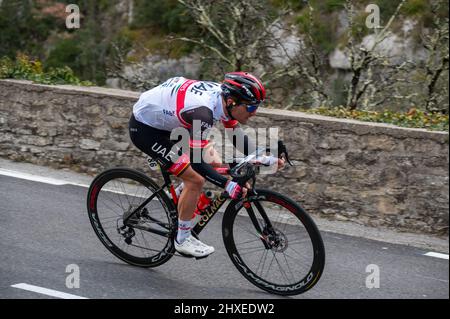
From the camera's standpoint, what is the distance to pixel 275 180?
8.66m

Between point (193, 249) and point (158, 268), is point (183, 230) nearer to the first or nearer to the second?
point (193, 249)

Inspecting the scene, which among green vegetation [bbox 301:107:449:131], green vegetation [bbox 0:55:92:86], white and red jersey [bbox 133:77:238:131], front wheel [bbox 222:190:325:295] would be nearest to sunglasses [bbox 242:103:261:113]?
white and red jersey [bbox 133:77:238:131]

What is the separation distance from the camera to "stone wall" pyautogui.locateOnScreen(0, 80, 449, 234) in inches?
313

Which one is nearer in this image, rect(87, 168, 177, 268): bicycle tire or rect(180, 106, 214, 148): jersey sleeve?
rect(180, 106, 214, 148): jersey sleeve

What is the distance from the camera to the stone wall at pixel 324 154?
7961mm

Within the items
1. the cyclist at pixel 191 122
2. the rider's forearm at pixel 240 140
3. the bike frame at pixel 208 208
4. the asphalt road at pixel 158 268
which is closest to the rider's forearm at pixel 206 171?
the cyclist at pixel 191 122

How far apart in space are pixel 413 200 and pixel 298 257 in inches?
104

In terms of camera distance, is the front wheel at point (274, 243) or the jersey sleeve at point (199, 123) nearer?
the jersey sleeve at point (199, 123)

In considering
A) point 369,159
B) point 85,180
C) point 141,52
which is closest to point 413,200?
point 369,159

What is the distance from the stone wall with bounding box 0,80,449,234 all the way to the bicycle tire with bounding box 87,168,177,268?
2617 millimetres

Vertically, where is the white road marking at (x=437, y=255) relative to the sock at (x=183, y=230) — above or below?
below

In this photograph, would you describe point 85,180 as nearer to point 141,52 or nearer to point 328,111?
point 328,111

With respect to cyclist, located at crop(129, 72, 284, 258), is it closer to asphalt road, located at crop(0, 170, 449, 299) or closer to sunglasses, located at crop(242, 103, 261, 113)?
sunglasses, located at crop(242, 103, 261, 113)

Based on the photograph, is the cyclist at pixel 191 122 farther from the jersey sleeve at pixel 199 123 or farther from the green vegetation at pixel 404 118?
the green vegetation at pixel 404 118
